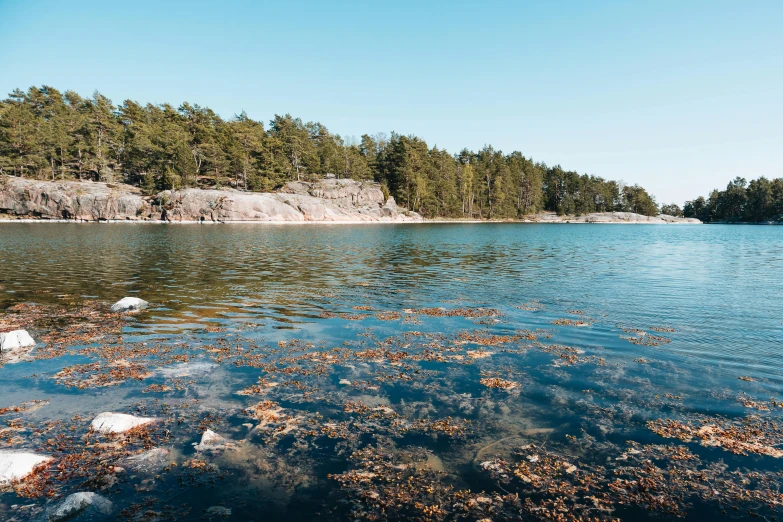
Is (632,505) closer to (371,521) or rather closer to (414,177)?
(371,521)

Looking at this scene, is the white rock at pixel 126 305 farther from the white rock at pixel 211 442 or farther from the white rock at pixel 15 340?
the white rock at pixel 211 442

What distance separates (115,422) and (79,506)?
8.81ft

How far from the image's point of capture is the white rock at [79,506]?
6031 millimetres

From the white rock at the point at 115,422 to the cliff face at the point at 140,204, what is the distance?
117 meters

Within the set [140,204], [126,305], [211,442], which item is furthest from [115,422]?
[140,204]

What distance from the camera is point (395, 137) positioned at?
6998 inches

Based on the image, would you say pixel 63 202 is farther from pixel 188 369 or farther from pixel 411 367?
pixel 411 367

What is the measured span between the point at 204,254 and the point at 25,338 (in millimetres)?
29241

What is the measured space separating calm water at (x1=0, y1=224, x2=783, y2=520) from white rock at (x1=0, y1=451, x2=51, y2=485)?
47 cm

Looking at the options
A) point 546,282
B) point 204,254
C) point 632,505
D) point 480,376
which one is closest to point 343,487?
point 632,505

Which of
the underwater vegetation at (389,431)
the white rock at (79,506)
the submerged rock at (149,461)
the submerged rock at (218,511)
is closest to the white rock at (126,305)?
the underwater vegetation at (389,431)

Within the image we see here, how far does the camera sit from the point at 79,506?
6.15 m

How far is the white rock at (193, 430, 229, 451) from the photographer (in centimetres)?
791

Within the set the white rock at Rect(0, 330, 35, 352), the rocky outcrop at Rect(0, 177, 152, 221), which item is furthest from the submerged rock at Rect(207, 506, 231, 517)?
the rocky outcrop at Rect(0, 177, 152, 221)
